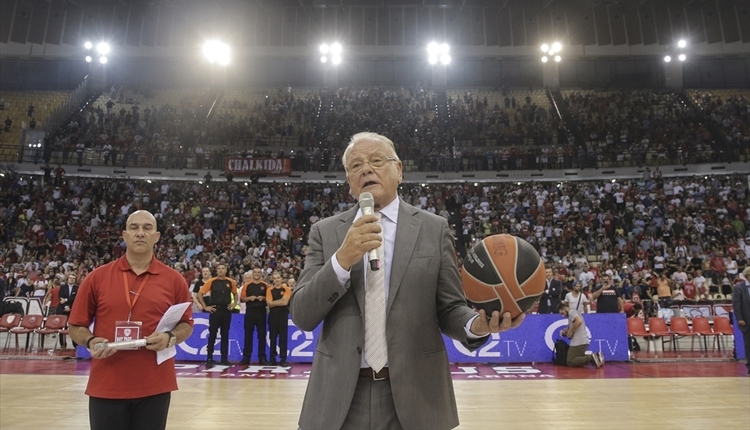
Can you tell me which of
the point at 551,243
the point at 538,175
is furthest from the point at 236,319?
the point at 538,175

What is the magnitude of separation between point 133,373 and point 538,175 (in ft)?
79.2

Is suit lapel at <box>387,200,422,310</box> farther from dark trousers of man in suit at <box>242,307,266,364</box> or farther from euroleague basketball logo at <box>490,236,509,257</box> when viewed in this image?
dark trousers of man in suit at <box>242,307,266,364</box>

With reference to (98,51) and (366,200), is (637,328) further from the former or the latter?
(98,51)

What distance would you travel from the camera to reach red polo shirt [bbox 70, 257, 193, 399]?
2.92 m

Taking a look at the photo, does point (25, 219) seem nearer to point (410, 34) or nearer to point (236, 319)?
point (236, 319)

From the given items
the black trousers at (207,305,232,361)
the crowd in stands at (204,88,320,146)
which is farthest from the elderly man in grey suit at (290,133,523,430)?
the crowd in stands at (204,88,320,146)

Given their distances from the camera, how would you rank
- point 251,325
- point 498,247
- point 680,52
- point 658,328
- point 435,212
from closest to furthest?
point 498,247
point 251,325
point 658,328
point 435,212
point 680,52

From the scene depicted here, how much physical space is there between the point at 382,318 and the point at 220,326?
8.98 meters

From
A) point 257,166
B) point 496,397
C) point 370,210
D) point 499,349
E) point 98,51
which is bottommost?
point 496,397

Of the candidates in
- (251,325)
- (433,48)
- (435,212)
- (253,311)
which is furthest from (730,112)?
(251,325)

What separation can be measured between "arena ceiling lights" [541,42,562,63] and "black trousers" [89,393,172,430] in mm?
31571

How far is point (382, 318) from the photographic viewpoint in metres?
1.89

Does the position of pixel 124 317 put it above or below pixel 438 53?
below

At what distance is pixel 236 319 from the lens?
11.0 m
